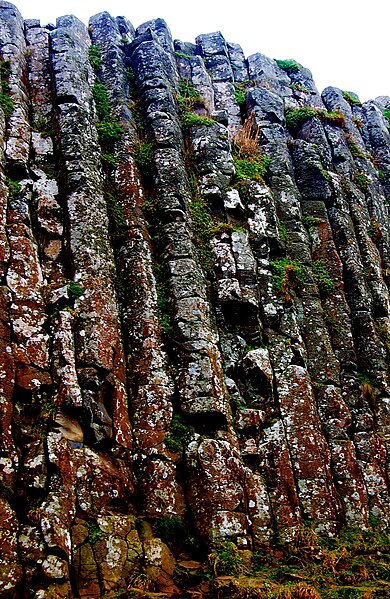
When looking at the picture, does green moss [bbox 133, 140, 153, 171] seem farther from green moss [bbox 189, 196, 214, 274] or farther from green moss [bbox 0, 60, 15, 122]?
green moss [bbox 0, 60, 15, 122]

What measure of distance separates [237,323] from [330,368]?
306 centimetres

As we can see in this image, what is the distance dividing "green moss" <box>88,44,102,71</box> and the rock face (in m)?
0.07

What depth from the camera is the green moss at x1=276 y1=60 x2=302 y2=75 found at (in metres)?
25.8

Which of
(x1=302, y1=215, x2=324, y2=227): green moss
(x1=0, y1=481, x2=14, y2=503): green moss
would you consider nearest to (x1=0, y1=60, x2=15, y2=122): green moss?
(x1=302, y1=215, x2=324, y2=227): green moss

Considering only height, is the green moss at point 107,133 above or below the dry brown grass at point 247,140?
below

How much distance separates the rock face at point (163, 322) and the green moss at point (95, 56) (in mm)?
70

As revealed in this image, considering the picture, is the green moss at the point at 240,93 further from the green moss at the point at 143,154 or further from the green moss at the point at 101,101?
the green moss at the point at 143,154

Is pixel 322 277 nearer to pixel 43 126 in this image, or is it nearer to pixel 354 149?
pixel 354 149

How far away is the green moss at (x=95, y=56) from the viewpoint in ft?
61.5

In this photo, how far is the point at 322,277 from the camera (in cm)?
1744

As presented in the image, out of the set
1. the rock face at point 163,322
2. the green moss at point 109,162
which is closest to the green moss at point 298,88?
the rock face at point 163,322

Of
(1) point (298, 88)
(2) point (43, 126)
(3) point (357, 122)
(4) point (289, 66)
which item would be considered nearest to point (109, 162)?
(2) point (43, 126)

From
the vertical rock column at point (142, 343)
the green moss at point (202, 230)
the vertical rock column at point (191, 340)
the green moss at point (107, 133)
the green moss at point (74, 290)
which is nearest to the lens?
the vertical rock column at point (191, 340)

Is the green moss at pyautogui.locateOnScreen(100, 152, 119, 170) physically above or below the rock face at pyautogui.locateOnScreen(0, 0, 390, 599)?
above
